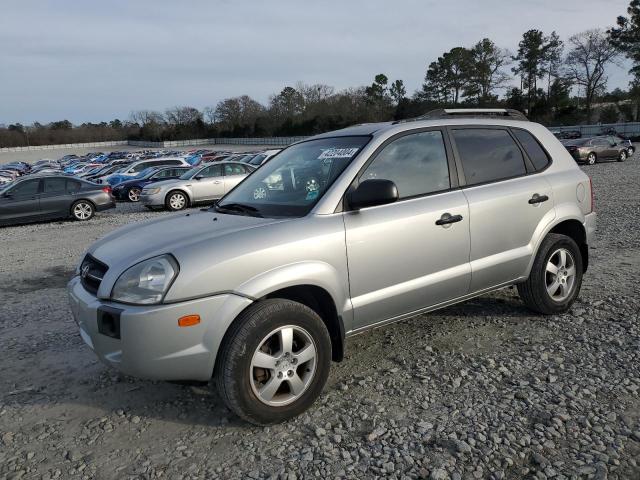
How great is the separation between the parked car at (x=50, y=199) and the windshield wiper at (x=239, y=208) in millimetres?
12776

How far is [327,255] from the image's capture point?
3.35 m

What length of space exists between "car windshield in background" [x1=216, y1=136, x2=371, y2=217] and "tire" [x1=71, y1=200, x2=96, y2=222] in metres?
12.7

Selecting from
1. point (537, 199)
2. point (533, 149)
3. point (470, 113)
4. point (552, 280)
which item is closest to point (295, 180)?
point (470, 113)

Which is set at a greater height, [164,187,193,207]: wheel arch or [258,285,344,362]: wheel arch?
[258,285,344,362]: wheel arch

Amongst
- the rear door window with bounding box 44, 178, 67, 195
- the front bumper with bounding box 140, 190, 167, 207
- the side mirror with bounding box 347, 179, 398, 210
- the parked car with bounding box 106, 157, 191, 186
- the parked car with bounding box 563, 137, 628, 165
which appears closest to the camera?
→ the side mirror with bounding box 347, 179, 398, 210

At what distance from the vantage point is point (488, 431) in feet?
10.1

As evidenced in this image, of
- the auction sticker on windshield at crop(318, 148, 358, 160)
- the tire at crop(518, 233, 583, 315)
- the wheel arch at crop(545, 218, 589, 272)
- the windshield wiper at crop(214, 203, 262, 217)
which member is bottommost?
the tire at crop(518, 233, 583, 315)

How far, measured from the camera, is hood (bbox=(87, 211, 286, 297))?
309cm

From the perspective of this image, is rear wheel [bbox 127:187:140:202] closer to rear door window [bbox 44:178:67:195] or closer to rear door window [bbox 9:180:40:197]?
rear door window [bbox 44:178:67:195]

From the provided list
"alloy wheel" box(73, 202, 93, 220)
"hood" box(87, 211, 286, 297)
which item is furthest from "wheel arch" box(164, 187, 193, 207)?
"hood" box(87, 211, 286, 297)

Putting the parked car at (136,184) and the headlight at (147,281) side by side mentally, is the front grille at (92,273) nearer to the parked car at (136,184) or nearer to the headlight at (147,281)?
the headlight at (147,281)

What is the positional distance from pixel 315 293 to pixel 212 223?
87 centimetres

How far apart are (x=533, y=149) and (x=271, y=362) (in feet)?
10.6

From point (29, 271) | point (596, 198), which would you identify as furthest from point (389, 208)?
point (596, 198)
